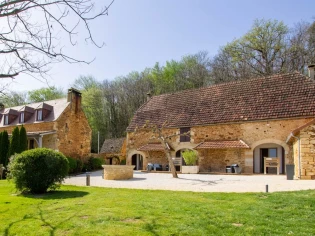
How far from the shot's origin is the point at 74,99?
2444 centimetres

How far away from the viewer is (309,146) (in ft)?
40.7

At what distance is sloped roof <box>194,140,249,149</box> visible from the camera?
17625mm

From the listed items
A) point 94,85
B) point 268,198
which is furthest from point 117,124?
point 268,198

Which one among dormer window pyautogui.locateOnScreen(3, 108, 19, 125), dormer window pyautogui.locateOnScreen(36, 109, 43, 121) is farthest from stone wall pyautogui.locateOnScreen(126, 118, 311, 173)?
dormer window pyautogui.locateOnScreen(3, 108, 19, 125)

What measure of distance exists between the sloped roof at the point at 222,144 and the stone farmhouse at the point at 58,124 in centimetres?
1104

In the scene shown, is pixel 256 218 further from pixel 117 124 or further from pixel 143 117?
pixel 117 124

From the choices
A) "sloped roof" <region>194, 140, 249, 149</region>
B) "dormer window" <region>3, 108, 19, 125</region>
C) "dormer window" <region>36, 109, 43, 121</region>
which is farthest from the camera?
"dormer window" <region>3, 108, 19, 125</region>

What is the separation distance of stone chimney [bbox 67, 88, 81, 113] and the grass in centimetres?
1669

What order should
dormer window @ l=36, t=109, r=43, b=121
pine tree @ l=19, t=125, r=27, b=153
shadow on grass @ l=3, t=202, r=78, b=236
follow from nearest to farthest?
shadow on grass @ l=3, t=202, r=78, b=236 → pine tree @ l=19, t=125, r=27, b=153 → dormer window @ l=36, t=109, r=43, b=121

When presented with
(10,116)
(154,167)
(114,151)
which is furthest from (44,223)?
(114,151)

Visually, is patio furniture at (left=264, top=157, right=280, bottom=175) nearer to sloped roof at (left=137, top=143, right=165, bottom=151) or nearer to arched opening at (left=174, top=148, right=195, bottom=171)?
arched opening at (left=174, top=148, right=195, bottom=171)

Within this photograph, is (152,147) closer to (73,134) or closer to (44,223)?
(73,134)

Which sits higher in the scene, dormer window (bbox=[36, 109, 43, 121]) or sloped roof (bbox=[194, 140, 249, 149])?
dormer window (bbox=[36, 109, 43, 121])

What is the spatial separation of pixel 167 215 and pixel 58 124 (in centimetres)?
1851
